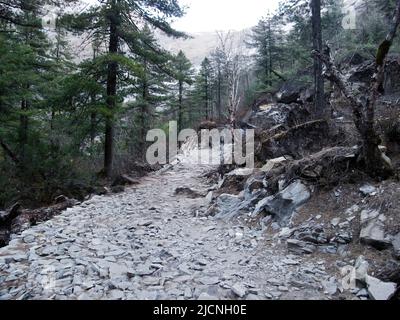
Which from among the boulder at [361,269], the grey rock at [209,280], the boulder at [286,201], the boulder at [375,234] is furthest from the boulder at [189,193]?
the boulder at [361,269]

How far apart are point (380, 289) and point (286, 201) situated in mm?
2814

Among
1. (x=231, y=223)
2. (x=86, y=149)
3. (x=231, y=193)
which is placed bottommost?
(x=231, y=223)

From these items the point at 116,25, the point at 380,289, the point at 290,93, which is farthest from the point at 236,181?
the point at 290,93

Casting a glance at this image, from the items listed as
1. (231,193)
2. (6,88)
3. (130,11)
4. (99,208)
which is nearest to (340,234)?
(231,193)

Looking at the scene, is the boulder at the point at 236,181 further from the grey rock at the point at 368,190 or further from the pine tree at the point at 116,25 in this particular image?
the pine tree at the point at 116,25

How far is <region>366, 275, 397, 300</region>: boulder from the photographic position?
361 cm

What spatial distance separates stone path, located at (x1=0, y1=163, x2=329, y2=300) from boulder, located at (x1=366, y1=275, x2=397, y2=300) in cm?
53

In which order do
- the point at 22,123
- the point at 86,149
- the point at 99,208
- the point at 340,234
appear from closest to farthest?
the point at 340,234
the point at 99,208
the point at 86,149
the point at 22,123

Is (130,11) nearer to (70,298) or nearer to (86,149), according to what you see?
(86,149)

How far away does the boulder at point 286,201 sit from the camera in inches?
245

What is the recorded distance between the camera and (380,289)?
3.70m

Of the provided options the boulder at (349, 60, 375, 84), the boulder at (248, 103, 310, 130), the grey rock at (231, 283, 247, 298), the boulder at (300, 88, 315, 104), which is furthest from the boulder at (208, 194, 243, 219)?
the boulder at (300, 88, 315, 104)

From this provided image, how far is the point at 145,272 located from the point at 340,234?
305 centimetres

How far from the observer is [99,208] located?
27.7 feet
